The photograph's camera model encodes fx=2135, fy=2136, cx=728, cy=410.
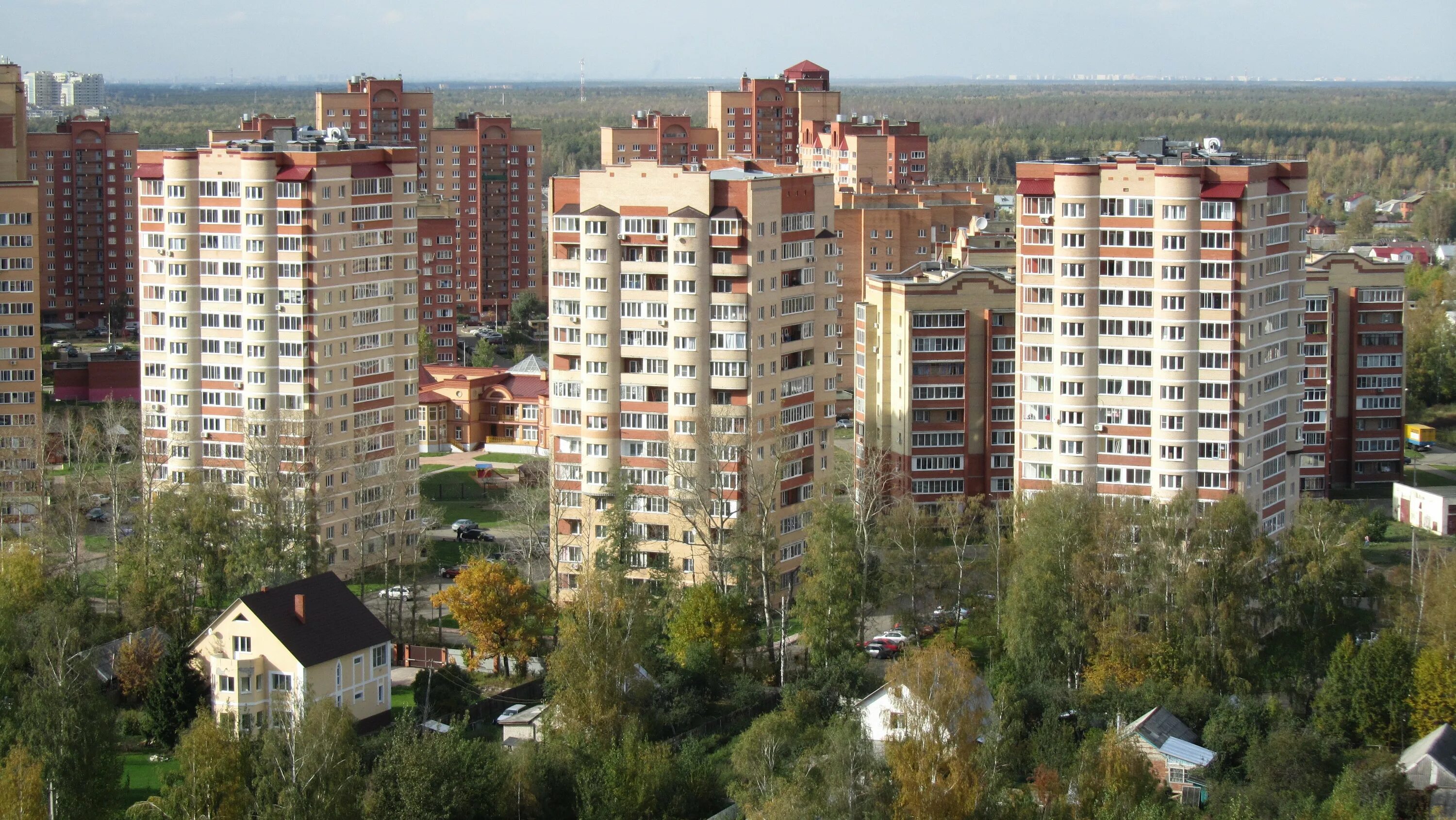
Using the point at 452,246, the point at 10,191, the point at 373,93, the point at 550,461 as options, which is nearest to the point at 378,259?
the point at 550,461

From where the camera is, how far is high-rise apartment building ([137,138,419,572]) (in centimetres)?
6191

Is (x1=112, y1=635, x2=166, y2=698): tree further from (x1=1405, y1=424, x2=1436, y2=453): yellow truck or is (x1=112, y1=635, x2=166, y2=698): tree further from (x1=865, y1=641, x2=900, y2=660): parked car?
(x1=1405, y1=424, x2=1436, y2=453): yellow truck

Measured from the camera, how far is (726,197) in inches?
2315

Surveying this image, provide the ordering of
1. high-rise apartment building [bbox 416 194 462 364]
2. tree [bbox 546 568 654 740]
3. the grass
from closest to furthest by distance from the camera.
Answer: the grass < tree [bbox 546 568 654 740] < high-rise apartment building [bbox 416 194 462 364]

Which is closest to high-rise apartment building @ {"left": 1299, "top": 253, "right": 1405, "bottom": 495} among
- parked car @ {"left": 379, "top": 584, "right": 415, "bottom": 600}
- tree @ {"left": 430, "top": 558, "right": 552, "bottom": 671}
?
tree @ {"left": 430, "top": 558, "right": 552, "bottom": 671}

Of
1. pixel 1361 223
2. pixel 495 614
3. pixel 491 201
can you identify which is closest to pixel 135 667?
pixel 495 614

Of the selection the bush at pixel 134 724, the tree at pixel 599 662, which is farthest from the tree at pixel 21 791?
the tree at pixel 599 662

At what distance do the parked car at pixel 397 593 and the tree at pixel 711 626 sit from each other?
778cm

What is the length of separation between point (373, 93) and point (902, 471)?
6497 centimetres

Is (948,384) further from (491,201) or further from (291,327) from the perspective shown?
(491,201)

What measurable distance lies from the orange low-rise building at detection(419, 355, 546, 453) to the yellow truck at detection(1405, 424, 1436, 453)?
115 ft

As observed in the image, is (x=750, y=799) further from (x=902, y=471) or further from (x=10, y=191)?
(x=10, y=191)

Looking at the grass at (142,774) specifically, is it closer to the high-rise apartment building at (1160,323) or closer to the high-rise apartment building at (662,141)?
the high-rise apartment building at (1160,323)

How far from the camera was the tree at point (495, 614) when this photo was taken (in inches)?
2105
